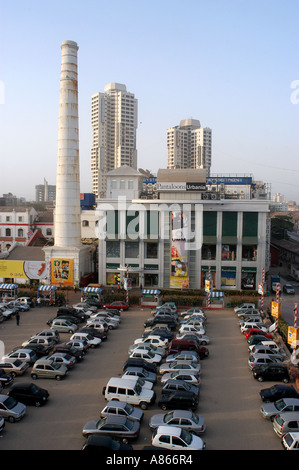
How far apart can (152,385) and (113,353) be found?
21.5ft

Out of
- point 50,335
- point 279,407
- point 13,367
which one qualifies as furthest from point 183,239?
point 279,407

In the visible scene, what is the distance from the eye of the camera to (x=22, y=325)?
3206 centimetres

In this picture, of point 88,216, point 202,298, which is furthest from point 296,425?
point 88,216

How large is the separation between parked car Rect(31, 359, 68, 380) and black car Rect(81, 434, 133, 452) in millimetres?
7831

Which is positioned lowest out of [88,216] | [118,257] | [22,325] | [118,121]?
[22,325]

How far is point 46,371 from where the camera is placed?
21656 millimetres

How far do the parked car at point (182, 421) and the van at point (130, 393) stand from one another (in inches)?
79.0

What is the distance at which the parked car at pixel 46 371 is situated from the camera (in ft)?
71.0

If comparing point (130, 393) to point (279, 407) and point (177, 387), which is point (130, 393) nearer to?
point (177, 387)

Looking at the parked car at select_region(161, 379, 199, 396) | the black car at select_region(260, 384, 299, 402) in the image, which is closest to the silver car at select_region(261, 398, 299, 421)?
the black car at select_region(260, 384, 299, 402)

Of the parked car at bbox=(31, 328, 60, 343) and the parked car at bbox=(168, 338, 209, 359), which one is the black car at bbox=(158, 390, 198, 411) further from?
the parked car at bbox=(31, 328, 60, 343)

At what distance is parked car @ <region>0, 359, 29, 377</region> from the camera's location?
22.0 m

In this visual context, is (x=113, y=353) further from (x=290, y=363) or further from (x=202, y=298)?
(x=202, y=298)

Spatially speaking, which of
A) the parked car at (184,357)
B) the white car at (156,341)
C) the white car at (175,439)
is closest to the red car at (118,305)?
the white car at (156,341)
